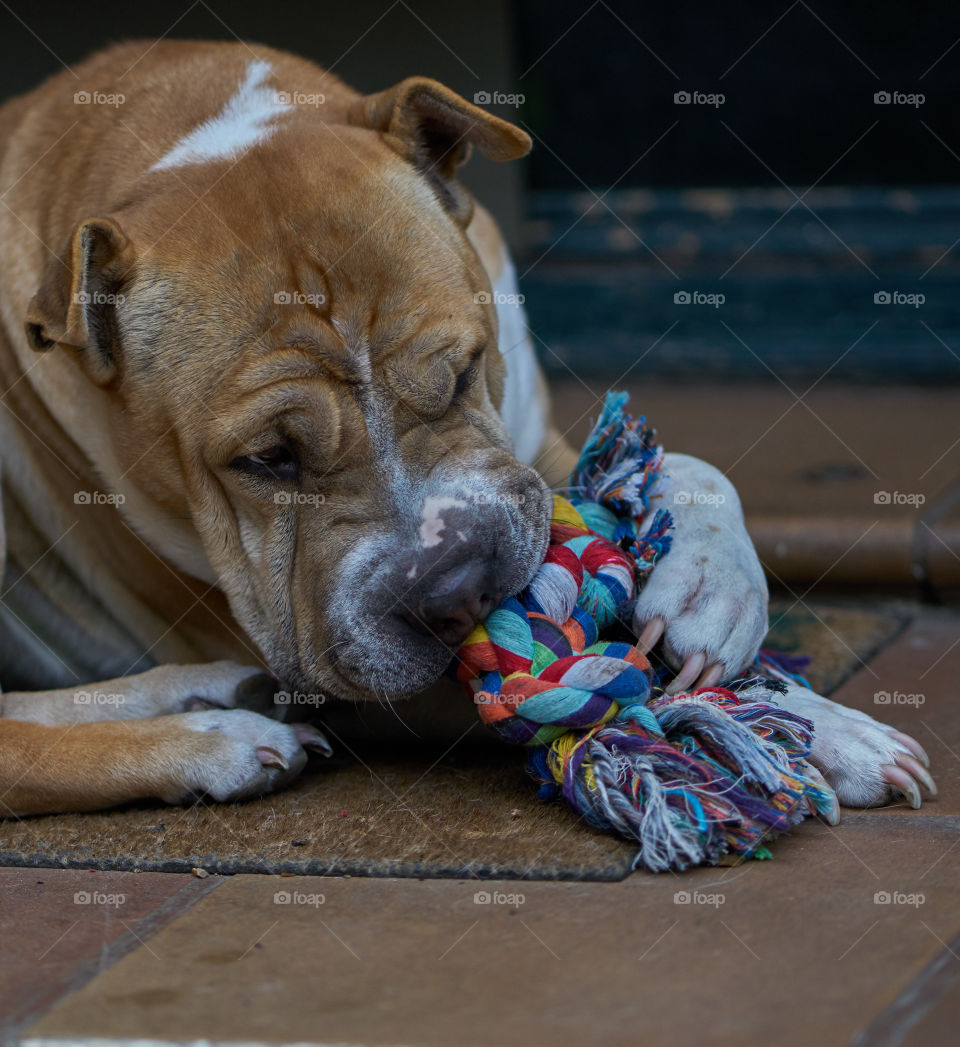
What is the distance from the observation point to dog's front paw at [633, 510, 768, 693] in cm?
222

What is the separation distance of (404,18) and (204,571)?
11.3ft

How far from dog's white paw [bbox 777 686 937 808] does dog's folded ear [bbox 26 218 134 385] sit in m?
1.37

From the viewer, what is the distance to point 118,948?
1.80 m

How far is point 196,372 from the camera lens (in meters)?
2.27

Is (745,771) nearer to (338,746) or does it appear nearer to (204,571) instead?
(338,746)

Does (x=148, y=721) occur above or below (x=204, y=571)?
below

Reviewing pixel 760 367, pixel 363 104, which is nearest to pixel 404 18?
pixel 760 367

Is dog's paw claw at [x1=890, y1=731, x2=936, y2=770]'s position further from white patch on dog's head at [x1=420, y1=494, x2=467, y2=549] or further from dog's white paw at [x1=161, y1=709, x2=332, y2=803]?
dog's white paw at [x1=161, y1=709, x2=332, y2=803]

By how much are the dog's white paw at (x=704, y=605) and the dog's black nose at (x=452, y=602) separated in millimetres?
295

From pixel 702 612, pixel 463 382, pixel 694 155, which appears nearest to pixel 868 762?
pixel 702 612

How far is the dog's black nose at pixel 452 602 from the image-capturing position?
2086 millimetres

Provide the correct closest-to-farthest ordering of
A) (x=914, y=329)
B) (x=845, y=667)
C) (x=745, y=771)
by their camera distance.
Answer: (x=745, y=771), (x=845, y=667), (x=914, y=329)

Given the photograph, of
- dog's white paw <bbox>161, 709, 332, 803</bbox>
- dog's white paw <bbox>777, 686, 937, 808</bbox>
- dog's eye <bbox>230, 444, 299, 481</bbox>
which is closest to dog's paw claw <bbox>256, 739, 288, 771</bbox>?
dog's white paw <bbox>161, 709, 332, 803</bbox>

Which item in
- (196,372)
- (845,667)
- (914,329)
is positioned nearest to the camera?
(196,372)
